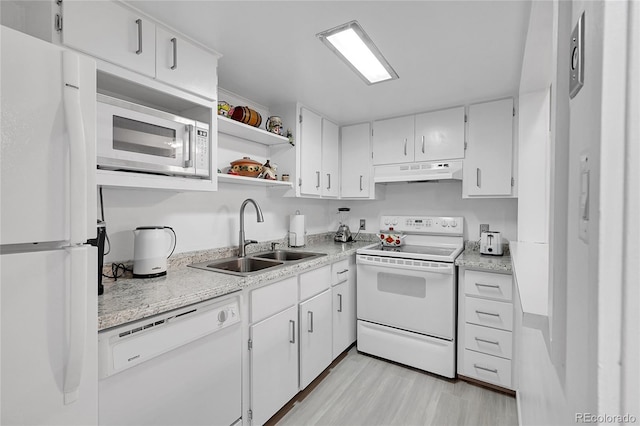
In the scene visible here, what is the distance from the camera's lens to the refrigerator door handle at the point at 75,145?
35.4 inches

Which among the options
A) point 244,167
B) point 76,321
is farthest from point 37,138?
point 244,167

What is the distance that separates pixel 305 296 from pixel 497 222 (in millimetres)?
1977

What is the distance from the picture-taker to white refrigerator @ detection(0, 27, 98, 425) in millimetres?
800

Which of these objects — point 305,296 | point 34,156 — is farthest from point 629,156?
point 305,296

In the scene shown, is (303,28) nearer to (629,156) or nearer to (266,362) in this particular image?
(629,156)

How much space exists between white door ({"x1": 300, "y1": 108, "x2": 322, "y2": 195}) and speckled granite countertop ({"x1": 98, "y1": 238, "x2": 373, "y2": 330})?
97 cm

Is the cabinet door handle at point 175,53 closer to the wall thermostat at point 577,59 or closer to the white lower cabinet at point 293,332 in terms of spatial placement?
the white lower cabinet at point 293,332

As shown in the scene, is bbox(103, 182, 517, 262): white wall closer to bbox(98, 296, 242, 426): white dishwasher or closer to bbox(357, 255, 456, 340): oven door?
bbox(98, 296, 242, 426): white dishwasher

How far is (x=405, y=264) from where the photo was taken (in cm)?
250

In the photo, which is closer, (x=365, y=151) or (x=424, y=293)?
(x=424, y=293)

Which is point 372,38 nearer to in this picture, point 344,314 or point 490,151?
point 490,151

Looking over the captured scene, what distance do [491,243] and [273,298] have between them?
6.42ft

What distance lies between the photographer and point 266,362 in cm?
177

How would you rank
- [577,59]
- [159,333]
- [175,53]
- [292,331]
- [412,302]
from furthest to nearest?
1. [412,302]
2. [292,331]
3. [175,53]
4. [159,333]
5. [577,59]
